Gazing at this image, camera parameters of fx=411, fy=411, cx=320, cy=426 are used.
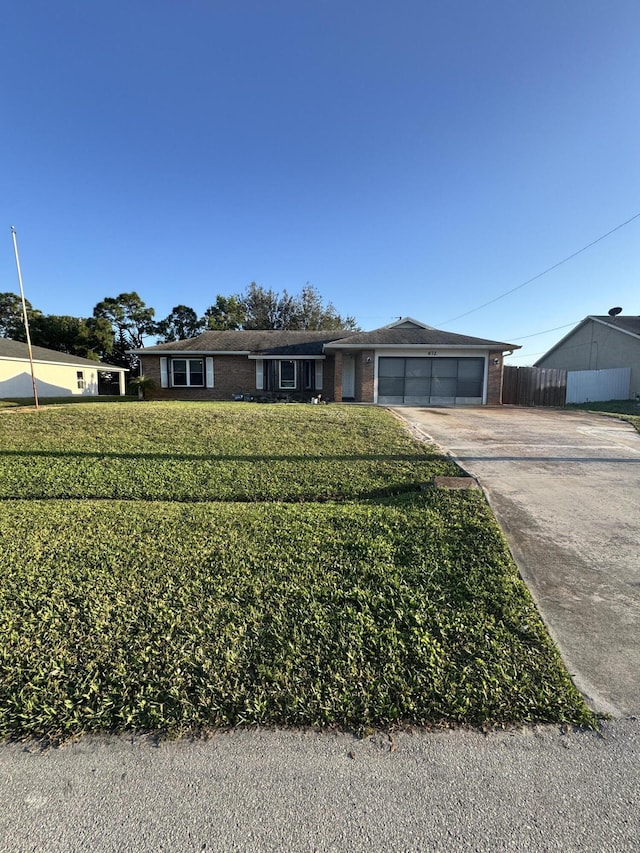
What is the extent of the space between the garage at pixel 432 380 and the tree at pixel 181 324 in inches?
1147

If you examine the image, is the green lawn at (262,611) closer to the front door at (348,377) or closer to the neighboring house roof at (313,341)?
the neighboring house roof at (313,341)

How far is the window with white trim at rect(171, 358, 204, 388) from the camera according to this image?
19375mm

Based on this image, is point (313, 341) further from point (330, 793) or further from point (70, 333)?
point (70, 333)

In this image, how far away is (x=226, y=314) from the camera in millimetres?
39844

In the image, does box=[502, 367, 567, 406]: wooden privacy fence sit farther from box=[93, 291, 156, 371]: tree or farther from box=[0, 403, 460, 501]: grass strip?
box=[93, 291, 156, 371]: tree

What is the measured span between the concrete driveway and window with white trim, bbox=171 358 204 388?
528 inches

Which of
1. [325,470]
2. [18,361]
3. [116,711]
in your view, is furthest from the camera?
[18,361]

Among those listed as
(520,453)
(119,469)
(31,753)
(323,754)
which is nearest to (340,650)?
(323,754)

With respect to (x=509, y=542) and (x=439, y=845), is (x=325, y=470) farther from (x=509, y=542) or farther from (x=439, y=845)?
(x=439, y=845)

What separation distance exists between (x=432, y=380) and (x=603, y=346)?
39.5ft

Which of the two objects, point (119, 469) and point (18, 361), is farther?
point (18, 361)

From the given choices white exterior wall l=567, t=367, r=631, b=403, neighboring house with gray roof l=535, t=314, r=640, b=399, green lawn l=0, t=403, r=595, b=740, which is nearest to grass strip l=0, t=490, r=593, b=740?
green lawn l=0, t=403, r=595, b=740

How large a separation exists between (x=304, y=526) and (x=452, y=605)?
1711 millimetres

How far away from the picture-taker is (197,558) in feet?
11.4
